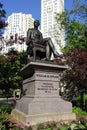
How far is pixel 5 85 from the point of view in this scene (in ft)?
108

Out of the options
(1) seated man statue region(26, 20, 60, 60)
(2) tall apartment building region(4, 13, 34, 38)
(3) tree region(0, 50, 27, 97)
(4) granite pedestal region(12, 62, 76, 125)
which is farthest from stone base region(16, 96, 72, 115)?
(3) tree region(0, 50, 27, 97)

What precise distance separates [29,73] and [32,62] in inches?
47.9

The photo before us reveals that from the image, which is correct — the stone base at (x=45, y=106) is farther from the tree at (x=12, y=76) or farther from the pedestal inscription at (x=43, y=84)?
the tree at (x=12, y=76)

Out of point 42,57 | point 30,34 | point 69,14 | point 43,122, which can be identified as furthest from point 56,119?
point 69,14

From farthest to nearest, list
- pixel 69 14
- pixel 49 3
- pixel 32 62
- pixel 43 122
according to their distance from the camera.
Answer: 1. pixel 49 3
2. pixel 69 14
3. pixel 32 62
4. pixel 43 122

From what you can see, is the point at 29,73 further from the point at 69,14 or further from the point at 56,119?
the point at 69,14

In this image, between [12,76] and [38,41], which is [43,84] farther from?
[12,76]

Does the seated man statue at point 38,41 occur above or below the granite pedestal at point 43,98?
above

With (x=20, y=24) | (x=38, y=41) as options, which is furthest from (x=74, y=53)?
(x=20, y=24)

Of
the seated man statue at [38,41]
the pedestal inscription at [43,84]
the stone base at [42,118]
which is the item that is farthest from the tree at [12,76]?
the stone base at [42,118]

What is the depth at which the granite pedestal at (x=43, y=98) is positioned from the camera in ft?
32.0

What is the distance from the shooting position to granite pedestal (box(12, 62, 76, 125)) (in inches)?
384

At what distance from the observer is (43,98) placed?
10.5m

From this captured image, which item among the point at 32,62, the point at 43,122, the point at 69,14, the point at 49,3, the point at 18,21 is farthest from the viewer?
the point at 49,3
